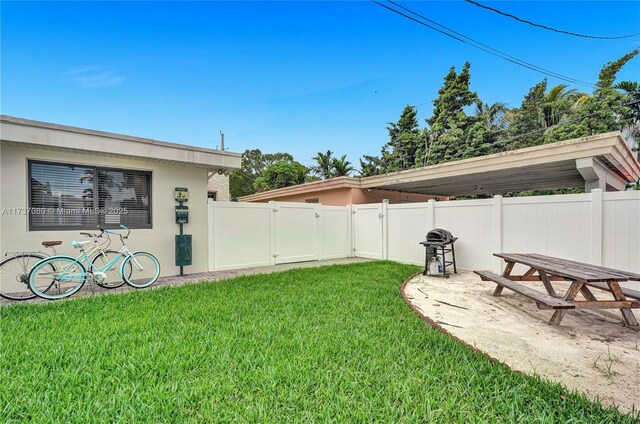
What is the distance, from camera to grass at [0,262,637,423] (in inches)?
72.5

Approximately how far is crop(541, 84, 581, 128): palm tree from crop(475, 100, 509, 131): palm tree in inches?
114

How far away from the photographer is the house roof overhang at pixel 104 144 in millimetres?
4555

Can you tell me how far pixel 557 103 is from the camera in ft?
63.0

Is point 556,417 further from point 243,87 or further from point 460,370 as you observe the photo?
point 243,87

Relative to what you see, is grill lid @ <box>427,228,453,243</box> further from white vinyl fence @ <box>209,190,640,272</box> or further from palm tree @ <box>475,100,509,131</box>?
palm tree @ <box>475,100,509,131</box>

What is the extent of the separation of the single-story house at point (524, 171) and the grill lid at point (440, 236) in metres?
2.31

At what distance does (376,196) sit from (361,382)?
9678mm

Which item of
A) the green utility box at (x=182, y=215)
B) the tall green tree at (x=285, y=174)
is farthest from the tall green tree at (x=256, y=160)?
the green utility box at (x=182, y=215)

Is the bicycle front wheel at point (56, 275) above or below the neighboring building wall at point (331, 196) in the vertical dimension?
below

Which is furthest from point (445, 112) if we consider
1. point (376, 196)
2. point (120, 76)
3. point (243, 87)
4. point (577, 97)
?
point (120, 76)

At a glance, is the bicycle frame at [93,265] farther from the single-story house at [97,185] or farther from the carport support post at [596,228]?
the carport support post at [596,228]

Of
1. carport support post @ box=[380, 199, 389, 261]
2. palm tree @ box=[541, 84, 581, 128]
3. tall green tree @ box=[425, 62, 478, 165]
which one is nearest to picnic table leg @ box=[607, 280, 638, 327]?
carport support post @ box=[380, 199, 389, 261]

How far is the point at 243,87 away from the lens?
36.2ft

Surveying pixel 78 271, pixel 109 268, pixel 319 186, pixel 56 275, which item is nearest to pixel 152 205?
pixel 109 268
